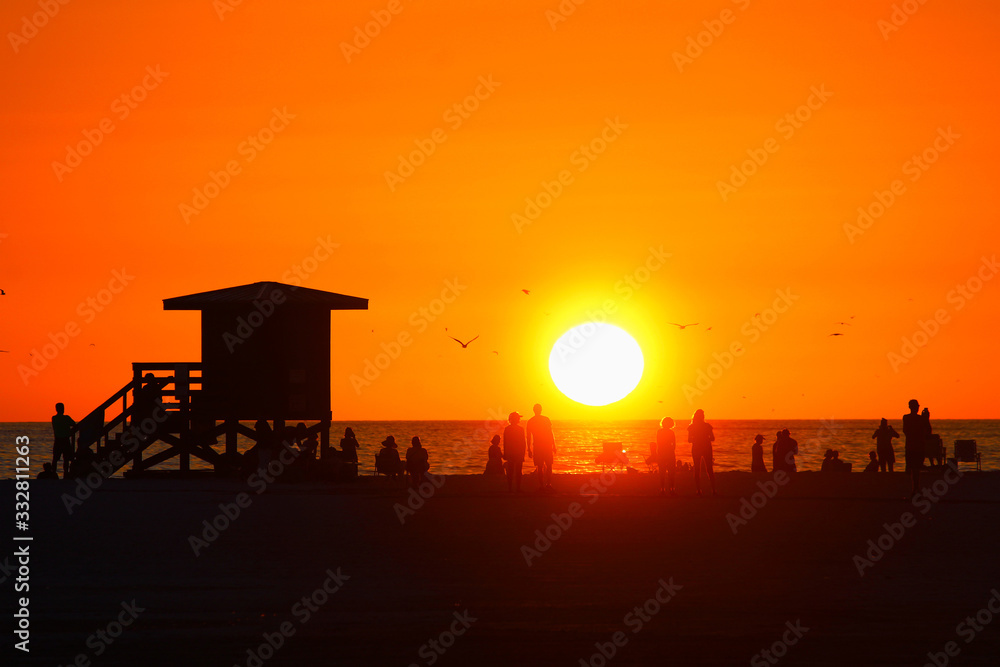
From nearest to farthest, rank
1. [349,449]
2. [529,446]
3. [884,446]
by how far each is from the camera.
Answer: [529,446]
[349,449]
[884,446]

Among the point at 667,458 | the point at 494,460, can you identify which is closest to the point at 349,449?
the point at 494,460

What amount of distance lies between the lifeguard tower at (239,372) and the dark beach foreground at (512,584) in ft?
34.5

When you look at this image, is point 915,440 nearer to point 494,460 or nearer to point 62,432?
point 494,460

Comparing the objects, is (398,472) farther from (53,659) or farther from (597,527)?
(53,659)

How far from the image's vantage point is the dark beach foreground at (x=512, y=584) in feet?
29.0

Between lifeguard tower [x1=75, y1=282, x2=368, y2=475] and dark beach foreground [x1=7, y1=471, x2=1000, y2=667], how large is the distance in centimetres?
1051

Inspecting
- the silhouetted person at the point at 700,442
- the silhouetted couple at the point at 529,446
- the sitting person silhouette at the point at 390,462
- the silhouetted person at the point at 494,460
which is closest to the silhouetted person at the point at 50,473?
the sitting person silhouette at the point at 390,462

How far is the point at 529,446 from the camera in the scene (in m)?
27.5

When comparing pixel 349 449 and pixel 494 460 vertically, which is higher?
pixel 349 449

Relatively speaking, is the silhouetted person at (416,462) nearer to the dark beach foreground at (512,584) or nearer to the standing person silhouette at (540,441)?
the standing person silhouette at (540,441)

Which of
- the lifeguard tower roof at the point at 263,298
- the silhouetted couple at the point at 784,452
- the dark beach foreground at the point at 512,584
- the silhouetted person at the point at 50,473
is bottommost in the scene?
the dark beach foreground at the point at 512,584

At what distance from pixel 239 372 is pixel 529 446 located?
8.76m

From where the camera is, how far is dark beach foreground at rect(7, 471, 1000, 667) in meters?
8.83

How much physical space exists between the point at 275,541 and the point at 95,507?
6.63m
